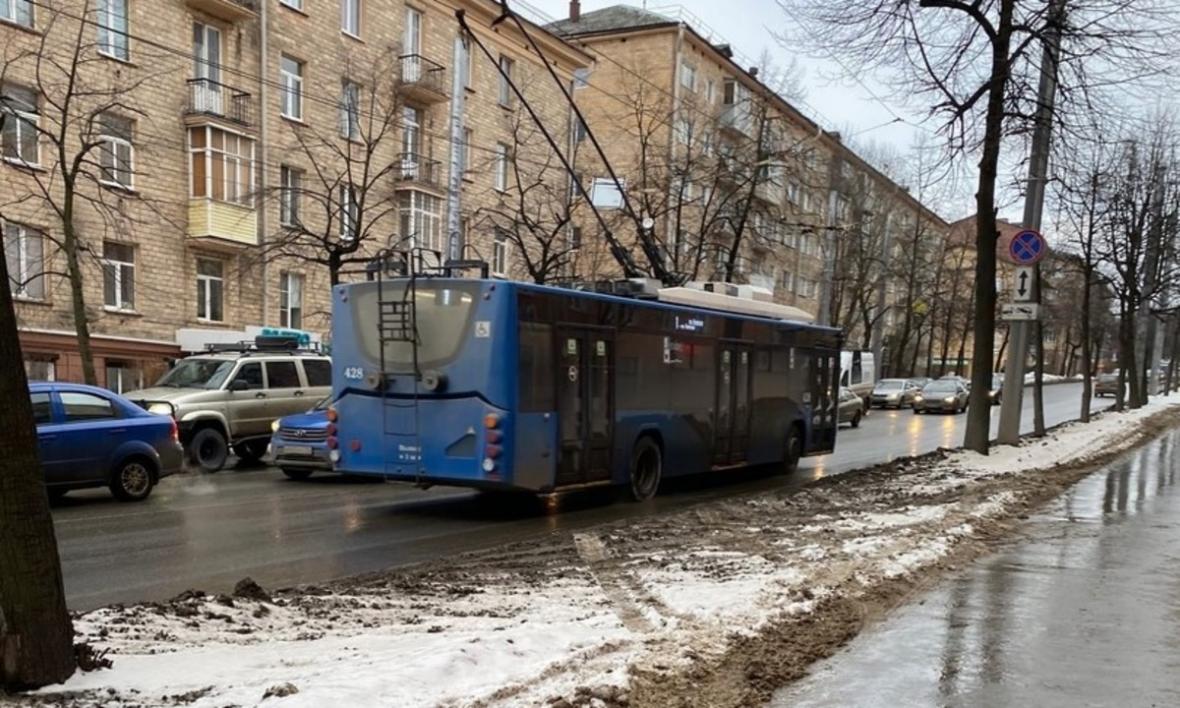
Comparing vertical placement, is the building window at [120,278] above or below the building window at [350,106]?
below

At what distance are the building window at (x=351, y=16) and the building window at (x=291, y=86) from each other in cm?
251

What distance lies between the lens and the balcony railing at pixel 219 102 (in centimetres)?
2531

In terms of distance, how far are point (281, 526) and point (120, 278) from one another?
55.3ft

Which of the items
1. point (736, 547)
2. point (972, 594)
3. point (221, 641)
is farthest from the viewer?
point (736, 547)

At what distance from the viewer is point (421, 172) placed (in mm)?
32562

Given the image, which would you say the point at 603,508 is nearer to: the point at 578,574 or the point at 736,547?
the point at 736,547

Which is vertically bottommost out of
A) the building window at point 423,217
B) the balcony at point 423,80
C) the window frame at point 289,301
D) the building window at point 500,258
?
the window frame at point 289,301

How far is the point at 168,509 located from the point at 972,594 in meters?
9.25

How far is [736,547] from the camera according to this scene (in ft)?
27.3

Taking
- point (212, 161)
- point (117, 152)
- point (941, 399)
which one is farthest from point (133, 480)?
point (941, 399)

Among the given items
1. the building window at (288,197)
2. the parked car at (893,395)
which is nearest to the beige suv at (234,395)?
the building window at (288,197)

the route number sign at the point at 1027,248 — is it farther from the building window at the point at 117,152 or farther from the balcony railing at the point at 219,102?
the balcony railing at the point at 219,102

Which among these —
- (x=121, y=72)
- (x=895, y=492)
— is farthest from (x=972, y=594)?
(x=121, y=72)

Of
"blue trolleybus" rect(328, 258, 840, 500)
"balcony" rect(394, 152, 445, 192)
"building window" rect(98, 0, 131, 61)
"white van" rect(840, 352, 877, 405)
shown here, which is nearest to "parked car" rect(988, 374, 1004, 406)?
"white van" rect(840, 352, 877, 405)
